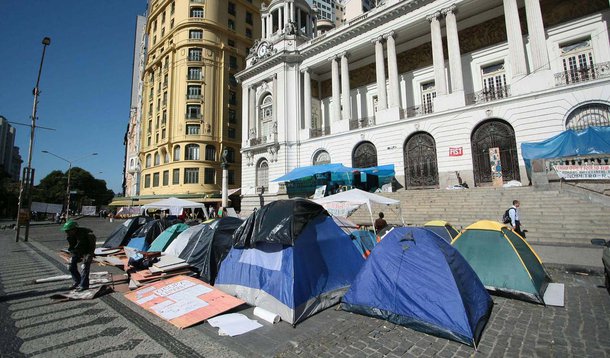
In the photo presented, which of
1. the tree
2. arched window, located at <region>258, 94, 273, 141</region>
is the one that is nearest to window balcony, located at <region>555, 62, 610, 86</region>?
arched window, located at <region>258, 94, 273, 141</region>

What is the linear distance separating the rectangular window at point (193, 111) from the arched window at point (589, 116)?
120 ft

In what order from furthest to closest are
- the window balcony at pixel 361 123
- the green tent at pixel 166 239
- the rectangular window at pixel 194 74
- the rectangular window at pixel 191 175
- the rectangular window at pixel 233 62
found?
the rectangular window at pixel 233 62 → the rectangular window at pixel 194 74 → the rectangular window at pixel 191 175 → the window balcony at pixel 361 123 → the green tent at pixel 166 239

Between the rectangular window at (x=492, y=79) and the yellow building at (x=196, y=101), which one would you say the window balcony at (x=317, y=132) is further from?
the yellow building at (x=196, y=101)

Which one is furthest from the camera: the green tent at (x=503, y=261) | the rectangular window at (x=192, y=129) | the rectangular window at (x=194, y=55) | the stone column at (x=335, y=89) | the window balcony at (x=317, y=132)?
the rectangular window at (x=194, y=55)

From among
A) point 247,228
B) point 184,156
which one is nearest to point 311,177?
point 247,228

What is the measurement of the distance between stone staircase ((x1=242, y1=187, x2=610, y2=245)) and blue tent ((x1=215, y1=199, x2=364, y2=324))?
9653 mm

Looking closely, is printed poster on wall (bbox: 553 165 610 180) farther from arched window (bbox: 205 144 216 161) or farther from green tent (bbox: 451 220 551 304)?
arched window (bbox: 205 144 216 161)

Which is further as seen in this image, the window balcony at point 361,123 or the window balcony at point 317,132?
the window balcony at point 317,132

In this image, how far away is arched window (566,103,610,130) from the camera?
14.9 m

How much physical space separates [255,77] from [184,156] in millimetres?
14340

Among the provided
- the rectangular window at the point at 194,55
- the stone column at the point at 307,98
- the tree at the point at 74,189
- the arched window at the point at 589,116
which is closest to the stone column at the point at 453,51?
the arched window at the point at 589,116

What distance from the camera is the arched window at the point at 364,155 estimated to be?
2305cm

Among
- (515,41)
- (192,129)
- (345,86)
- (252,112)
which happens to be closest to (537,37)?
(515,41)

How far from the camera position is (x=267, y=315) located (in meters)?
4.80
